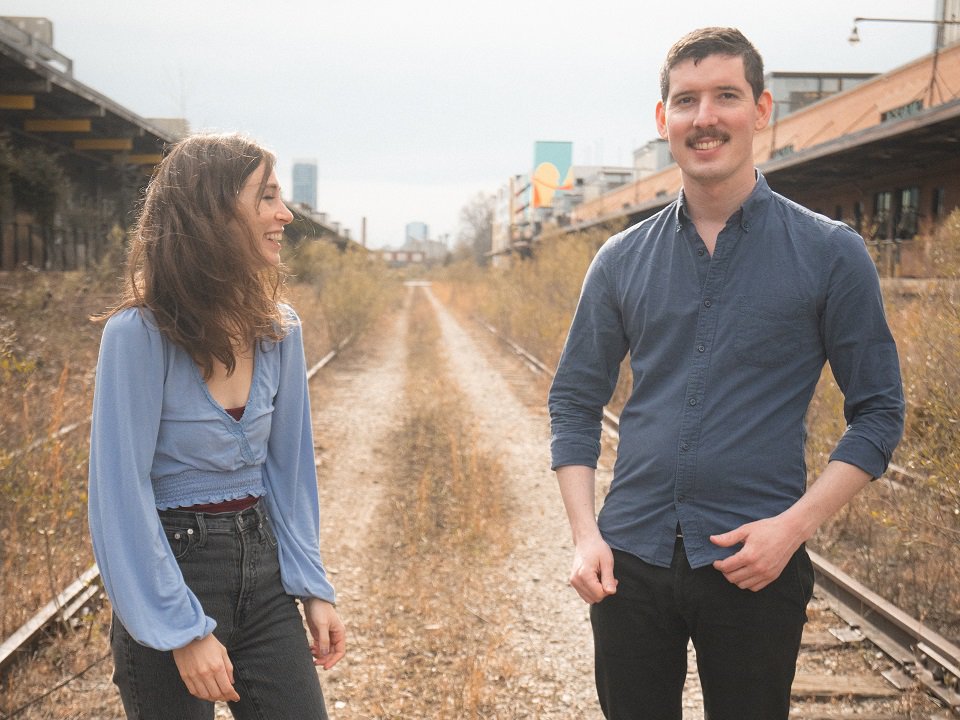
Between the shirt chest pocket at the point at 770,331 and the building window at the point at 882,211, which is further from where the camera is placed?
the building window at the point at 882,211

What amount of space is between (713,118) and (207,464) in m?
1.35

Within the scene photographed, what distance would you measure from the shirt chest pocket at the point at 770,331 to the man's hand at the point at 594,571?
0.52 meters

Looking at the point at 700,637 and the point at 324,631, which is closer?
the point at 700,637

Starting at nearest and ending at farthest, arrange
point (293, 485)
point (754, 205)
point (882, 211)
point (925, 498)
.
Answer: point (754, 205) → point (293, 485) → point (925, 498) → point (882, 211)

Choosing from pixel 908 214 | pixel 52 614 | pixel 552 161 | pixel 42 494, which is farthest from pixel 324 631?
pixel 552 161

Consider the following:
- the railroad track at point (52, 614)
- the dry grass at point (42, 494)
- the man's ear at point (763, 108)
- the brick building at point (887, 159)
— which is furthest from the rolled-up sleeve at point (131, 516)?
the brick building at point (887, 159)

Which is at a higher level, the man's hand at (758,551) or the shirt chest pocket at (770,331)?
the shirt chest pocket at (770,331)

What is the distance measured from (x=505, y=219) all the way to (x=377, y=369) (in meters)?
102

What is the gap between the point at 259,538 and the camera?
2037 mm

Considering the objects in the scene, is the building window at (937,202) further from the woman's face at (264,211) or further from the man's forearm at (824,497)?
the woman's face at (264,211)

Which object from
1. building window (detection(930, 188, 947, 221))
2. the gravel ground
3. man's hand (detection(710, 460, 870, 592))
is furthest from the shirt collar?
building window (detection(930, 188, 947, 221))

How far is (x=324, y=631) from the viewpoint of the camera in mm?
2131

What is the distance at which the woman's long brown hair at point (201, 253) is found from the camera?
1919 mm

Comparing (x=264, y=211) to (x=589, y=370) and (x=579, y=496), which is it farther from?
(x=579, y=496)
